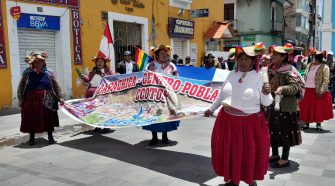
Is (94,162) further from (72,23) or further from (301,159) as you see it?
(72,23)

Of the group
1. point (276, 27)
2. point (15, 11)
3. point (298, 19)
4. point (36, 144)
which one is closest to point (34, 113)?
point (36, 144)

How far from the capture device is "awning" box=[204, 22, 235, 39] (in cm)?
1931

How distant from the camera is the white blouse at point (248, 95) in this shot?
146 inches

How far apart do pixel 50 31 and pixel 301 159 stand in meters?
8.96

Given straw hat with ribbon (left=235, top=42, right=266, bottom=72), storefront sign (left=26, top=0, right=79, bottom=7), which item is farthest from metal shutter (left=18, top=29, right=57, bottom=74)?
straw hat with ribbon (left=235, top=42, right=266, bottom=72)

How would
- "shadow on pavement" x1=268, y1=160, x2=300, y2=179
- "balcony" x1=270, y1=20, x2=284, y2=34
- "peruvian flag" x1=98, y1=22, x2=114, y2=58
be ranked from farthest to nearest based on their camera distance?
1. "balcony" x1=270, y1=20, x2=284, y2=34
2. "peruvian flag" x1=98, y1=22, x2=114, y2=58
3. "shadow on pavement" x1=268, y1=160, x2=300, y2=179

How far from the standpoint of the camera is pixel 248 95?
3.71m

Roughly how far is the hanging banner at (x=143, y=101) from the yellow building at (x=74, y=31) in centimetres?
455

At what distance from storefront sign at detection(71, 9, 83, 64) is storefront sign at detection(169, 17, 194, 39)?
18.1ft

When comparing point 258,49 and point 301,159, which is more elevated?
point 258,49

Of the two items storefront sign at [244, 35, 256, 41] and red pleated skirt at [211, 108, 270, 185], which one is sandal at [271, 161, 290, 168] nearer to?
red pleated skirt at [211, 108, 270, 185]

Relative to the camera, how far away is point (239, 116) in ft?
12.5

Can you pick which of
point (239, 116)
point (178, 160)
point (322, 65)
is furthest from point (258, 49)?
point (322, 65)

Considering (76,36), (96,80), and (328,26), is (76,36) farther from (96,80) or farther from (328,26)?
(328,26)
